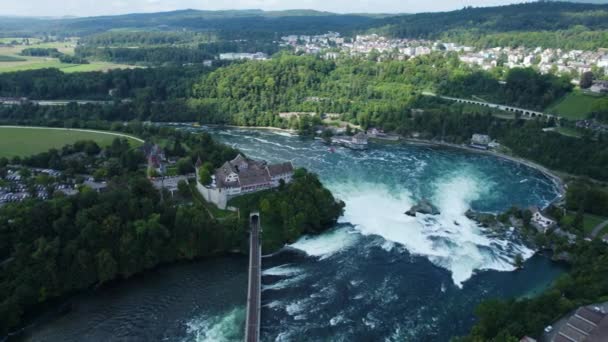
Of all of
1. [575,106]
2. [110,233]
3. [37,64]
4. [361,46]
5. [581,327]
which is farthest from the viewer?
[361,46]

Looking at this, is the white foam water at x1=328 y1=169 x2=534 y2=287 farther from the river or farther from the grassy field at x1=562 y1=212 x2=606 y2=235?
the grassy field at x1=562 y1=212 x2=606 y2=235

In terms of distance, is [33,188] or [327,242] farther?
[33,188]

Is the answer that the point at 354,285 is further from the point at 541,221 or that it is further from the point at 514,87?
the point at 514,87

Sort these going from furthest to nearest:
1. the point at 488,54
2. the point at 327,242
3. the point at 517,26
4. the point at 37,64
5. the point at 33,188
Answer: the point at 517,26 → the point at 37,64 → the point at 488,54 → the point at 33,188 → the point at 327,242

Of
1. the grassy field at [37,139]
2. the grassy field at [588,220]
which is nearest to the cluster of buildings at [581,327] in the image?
the grassy field at [588,220]

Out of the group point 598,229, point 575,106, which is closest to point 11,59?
point 575,106

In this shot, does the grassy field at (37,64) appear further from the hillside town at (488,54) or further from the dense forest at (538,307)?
the dense forest at (538,307)

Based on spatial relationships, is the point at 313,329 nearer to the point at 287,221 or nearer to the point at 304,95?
the point at 287,221
